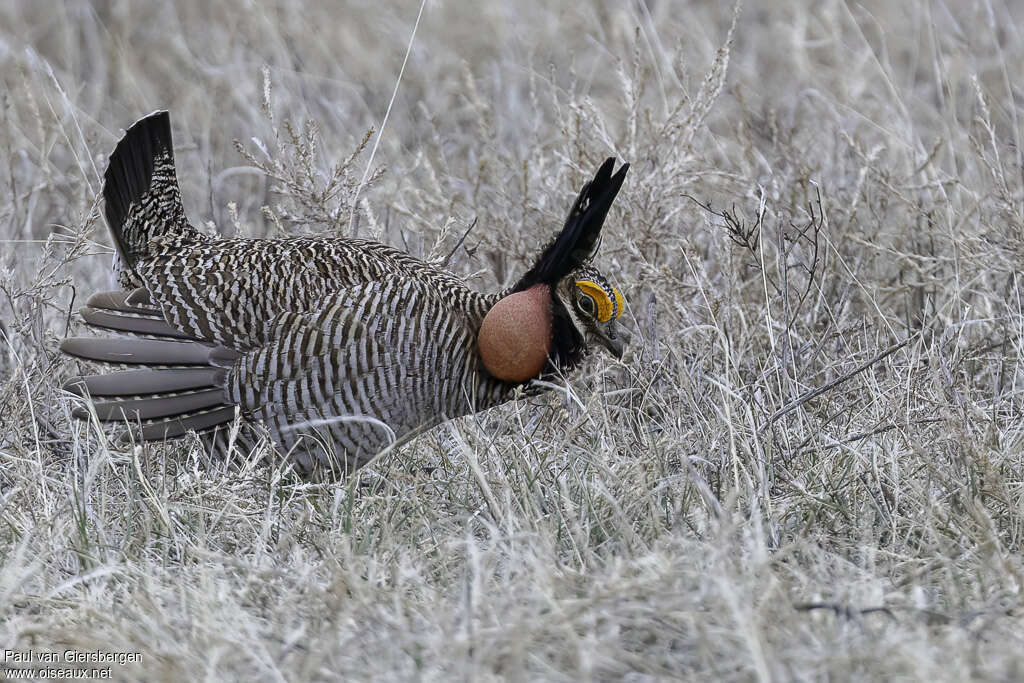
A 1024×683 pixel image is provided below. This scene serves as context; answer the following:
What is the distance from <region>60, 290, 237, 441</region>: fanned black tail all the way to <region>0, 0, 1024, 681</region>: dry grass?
0.54ft

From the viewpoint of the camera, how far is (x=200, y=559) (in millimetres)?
2881

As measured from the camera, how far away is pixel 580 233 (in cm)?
396

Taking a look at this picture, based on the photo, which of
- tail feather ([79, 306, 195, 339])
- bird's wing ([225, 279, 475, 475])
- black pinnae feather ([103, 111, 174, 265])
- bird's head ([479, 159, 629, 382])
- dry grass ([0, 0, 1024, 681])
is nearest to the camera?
dry grass ([0, 0, 1024, 681])

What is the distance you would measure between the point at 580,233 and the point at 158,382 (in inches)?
51.9

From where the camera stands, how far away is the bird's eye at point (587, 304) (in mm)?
3928

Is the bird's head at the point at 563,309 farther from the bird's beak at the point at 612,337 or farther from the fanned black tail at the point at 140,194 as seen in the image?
the fanned black tail at the point at 140,194

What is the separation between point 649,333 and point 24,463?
1973 mm

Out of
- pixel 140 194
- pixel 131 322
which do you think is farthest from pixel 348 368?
pixel 140 194

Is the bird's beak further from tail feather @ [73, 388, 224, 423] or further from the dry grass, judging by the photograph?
tail feather @ [73, 388, 224, 423]

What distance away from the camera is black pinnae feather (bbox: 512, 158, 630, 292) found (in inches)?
154

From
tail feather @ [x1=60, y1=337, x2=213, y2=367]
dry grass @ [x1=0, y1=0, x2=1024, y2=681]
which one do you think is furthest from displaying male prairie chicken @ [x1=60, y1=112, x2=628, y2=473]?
dry grass @ [x1=0, y1=0, x2=1024, y2=681]

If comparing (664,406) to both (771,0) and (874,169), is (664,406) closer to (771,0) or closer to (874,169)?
(874,169)

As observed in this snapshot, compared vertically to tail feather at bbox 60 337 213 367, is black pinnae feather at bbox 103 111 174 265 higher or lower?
higher

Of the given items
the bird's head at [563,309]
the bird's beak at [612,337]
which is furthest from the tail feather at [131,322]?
the bird's beak at [612,337]
